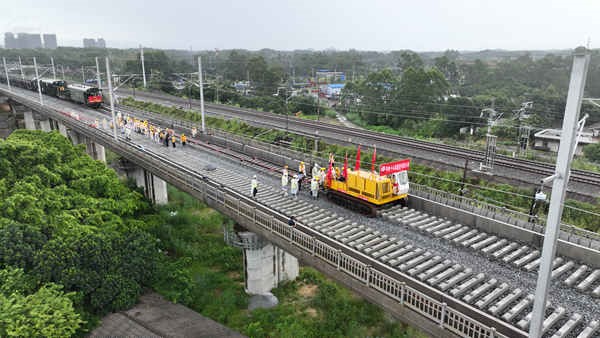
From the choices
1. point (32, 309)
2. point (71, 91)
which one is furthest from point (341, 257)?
point (71, 91)

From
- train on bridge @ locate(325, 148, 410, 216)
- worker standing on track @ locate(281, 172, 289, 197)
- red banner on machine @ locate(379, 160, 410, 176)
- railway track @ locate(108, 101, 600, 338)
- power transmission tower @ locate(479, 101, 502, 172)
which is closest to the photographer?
railway track @ locate(108, 101, 600, 338)

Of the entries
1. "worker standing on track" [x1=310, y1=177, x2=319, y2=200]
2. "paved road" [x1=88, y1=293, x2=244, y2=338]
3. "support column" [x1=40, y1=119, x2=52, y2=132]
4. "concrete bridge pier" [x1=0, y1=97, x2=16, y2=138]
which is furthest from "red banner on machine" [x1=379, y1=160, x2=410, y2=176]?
"concrete bridge pier" [x1=0, y1=97, x2=16, y2=138]

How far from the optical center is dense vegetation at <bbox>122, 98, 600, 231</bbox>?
24.5m

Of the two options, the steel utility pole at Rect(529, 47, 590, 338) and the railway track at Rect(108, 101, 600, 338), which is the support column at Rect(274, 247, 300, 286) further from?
the steel utility pole at Rect(529, 47, 590, 338)

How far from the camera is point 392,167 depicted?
62.4ft

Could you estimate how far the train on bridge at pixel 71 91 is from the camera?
56.1 m

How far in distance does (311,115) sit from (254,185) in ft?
173

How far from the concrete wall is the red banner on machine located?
2.15 metres

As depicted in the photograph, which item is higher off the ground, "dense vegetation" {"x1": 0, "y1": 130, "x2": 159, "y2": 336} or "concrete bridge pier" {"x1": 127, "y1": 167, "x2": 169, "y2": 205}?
"dense vegetation" {"x1": 0, "y1": 130, "x2": 159, "y2": 336}

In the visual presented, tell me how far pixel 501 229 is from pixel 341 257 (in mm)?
7799

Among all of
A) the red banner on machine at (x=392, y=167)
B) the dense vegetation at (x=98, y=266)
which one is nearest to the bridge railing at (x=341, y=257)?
the dense vegetation at (x=98, y=266)

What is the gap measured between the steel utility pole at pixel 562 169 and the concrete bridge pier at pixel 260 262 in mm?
16114

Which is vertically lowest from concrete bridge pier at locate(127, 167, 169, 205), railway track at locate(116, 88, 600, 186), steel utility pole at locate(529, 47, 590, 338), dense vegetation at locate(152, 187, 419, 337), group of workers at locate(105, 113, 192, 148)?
dense vegetation at locate(152, 187, 419, 337)

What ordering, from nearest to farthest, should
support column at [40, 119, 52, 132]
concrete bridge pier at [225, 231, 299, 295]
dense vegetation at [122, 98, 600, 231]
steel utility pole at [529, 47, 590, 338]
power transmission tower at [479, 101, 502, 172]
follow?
1. steel utility pole at [529, 47, 590, 338]
2. concrete bridge pier at [225, 231, 299, 295]
3. dense vegetation at [122, 98, 600, 231]
4. power transmission tower at [479, 101, 502, 172]
5. support column at [40, 119, 52, 132]
